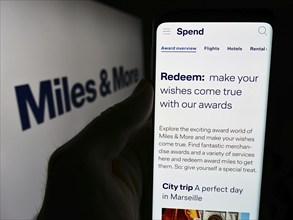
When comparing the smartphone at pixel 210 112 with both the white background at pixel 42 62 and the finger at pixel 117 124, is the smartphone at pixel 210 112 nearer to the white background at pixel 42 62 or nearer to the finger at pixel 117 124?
the finger at pixel 117 124

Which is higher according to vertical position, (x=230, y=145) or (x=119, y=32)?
(x=119, y=32)

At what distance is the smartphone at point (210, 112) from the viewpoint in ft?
1.23

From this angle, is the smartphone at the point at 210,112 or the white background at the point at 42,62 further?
the white background at the point at 42,62

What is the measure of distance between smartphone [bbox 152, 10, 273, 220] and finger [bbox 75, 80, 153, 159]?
2cm

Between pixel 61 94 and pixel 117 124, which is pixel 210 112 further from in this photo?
pixel 61 94

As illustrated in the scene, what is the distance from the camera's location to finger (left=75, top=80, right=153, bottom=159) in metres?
0.38

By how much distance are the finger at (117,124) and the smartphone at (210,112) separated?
16 mm

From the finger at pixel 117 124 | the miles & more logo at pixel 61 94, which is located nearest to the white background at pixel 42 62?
the miles & more logo at pixel 61 94

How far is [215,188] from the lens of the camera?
409 millimetres

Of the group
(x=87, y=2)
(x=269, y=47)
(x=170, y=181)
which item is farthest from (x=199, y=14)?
(x=87, y=2)

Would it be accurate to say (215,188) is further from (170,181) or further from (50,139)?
(50,139)

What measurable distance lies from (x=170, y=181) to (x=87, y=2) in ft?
1.25

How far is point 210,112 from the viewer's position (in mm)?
391

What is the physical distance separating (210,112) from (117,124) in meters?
0.11
